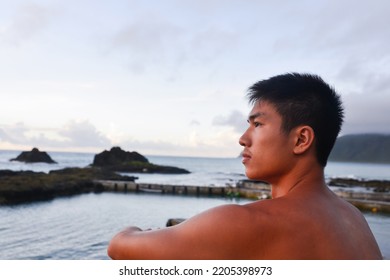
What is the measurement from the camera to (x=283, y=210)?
118cm

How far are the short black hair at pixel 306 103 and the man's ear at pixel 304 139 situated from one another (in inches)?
1.1

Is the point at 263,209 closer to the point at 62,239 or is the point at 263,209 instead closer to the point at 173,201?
the point at 62,239

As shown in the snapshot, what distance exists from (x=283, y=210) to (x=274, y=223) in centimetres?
6

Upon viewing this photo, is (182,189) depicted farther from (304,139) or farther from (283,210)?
(283,210)

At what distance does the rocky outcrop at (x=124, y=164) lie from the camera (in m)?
92.3

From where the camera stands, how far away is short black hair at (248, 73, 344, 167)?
1.36 m

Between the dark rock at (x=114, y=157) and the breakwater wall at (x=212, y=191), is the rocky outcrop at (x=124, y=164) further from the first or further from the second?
the breakwater wall at (x=212, y=191)

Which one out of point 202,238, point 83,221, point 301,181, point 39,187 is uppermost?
point 301,181

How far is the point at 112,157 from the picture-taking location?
99.2 m

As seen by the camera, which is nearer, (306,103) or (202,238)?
(202,238)

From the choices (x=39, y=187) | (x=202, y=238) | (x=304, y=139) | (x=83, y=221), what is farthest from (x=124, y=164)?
(x=202, y=238)

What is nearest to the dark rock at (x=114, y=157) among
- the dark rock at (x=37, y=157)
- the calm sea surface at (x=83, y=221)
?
the dark rock at (x=37, y=157)

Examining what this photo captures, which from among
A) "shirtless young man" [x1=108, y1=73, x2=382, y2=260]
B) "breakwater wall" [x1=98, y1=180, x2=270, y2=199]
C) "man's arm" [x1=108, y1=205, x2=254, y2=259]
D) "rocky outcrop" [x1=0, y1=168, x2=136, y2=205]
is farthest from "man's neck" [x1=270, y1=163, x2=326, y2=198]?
"breakwater wall" [x1=98, y1=180, x2=270, y2=199]

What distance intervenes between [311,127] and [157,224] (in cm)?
2461
